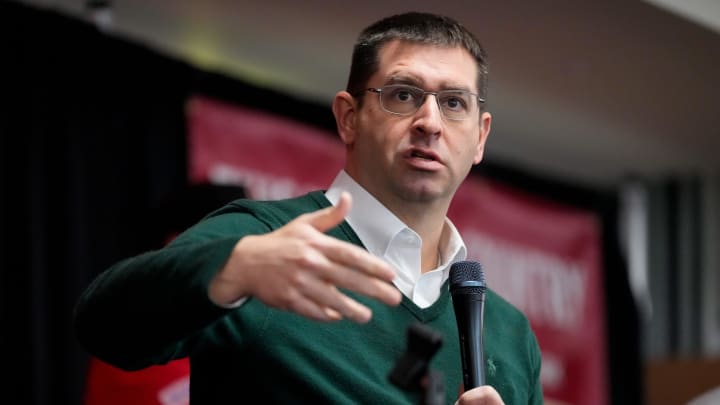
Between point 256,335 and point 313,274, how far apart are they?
0.37 metres

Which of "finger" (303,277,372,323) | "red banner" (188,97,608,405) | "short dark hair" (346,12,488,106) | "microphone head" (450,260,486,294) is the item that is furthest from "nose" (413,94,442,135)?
"red banner" (188,97,608,405)

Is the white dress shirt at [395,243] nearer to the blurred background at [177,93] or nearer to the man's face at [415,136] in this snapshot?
the man's face at [415,136]

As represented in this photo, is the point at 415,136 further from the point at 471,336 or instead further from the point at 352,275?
the point at 352,275

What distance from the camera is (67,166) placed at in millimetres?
3820

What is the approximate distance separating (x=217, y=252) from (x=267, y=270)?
0.08 m

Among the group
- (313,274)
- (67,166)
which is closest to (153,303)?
(313,274)

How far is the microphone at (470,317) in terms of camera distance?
1.55 metres

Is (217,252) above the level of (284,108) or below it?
above

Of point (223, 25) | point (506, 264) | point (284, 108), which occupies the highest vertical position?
point (223, 25)

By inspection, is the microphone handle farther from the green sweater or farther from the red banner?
the red banner

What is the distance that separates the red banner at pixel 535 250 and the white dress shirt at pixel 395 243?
260cm

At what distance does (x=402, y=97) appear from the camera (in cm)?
186

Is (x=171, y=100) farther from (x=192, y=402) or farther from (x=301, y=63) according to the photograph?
(x=192, y=402)

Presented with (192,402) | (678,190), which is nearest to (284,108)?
(678,190)
